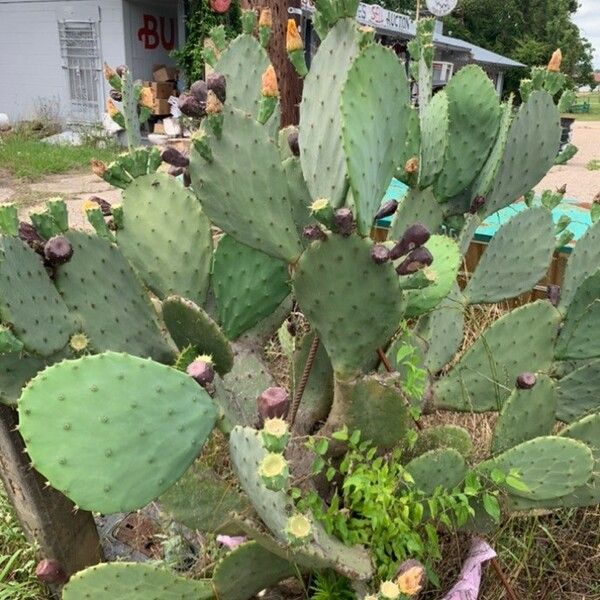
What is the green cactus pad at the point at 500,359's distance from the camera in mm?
2068

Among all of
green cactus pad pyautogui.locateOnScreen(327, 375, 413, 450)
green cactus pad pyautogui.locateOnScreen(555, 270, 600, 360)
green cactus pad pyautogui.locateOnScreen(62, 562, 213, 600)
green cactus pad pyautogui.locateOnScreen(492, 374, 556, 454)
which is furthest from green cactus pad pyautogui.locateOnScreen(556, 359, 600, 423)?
green cactus pad pyautogui.locateOnScreen(62, 562, 213, 600)

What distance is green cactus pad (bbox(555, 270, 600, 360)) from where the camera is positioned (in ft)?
6.68

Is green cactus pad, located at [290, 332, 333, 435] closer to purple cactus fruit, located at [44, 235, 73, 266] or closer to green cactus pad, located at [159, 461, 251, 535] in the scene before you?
green cactus pad, located at [159, 461, 251, 535]

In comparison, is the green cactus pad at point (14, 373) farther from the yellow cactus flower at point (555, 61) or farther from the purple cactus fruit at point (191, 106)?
the yellow cactus flower at point (555, 61)

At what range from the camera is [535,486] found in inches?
67.8

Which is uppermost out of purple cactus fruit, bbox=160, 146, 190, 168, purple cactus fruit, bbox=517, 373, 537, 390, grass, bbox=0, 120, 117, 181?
purple cactus fruit, bbox=160, 146, 190, 168

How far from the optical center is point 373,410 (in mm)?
1641

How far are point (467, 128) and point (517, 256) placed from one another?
456 mm

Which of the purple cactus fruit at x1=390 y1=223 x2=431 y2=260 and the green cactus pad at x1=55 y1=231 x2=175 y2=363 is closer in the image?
the purple cactus fruit at x1=390 y1=223 x2=431 y2=260

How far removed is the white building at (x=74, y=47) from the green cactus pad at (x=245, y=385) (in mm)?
10784

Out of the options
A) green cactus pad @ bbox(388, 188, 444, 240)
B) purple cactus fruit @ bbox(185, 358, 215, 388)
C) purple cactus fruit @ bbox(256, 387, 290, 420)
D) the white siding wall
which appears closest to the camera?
purple cactus fruit @ bbox(256, 387, 290, 420)

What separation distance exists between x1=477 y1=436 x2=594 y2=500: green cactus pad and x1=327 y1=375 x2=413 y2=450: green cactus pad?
30 cm

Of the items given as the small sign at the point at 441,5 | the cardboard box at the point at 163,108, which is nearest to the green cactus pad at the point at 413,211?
the small sign at the point at 441,5

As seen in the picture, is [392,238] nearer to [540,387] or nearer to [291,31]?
[540,387]
